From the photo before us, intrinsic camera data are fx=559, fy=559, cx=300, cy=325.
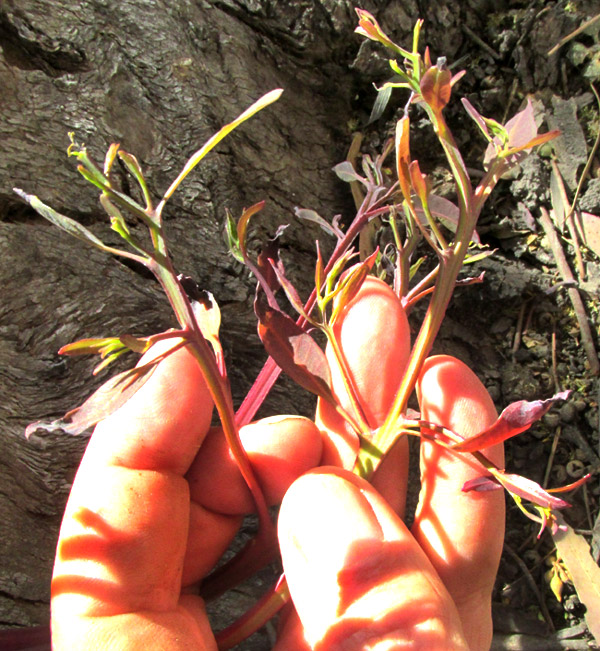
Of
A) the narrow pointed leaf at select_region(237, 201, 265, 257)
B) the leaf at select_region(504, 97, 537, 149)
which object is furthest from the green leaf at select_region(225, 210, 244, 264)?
the leaf at select_region(504, 97, 537, 149)

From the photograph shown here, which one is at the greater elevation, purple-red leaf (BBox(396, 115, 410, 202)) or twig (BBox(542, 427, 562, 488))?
purple-red leaf (BBox(396, 115, 410, 202))

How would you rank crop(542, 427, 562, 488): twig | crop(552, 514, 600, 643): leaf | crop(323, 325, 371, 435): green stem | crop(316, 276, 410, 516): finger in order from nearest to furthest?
crop(323, 325, 371, 435): green stem, crop(316, 276, 410, 516): finger, crop(552, 514, 600, 643): leaf, crop(542, 427, 562, 488): twig

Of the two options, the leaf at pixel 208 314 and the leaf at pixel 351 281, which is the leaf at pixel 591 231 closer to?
the leaf at pixel 351 281

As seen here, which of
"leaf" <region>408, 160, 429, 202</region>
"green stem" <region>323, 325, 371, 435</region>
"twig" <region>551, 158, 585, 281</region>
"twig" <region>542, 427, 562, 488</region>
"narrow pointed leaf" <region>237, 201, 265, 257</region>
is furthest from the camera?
"twig" <region>551, 158, 585, 281</region>

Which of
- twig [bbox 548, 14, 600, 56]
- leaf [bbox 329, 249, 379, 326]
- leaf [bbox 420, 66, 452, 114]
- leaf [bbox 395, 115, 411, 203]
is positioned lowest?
leaf [bbox 329, 249, 379, 326]

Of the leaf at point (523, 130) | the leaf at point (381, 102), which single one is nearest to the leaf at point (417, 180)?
the leaf at point (523, 130)

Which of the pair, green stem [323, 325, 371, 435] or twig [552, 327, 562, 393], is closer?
green stem [323, 325, 371, 435]

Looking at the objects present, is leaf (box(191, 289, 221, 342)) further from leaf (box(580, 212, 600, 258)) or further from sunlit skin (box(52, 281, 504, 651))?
leaf (box(580, 212, 600, 258))

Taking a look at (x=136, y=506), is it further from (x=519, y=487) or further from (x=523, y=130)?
(x=523, y=130)

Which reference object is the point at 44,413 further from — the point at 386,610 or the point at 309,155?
the point at 309,155

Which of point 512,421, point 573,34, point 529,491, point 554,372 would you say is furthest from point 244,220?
point 573,34
